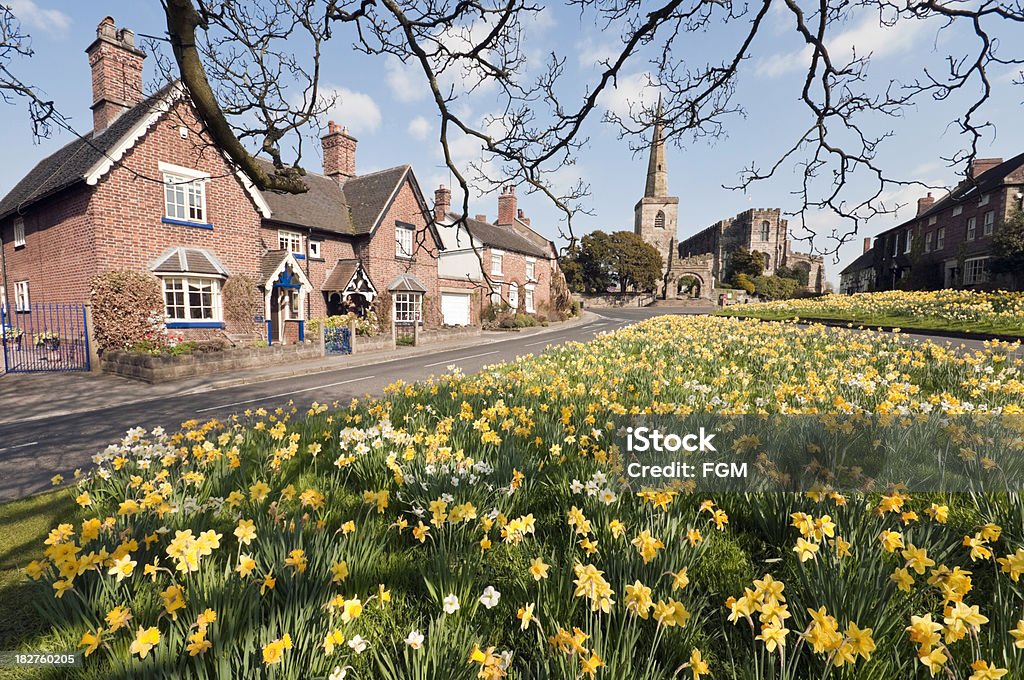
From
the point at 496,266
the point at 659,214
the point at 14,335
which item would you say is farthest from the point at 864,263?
the point at 14,335

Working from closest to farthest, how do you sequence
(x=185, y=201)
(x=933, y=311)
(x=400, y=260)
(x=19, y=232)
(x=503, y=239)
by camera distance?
(x=185, y=201)
(x=19, y=232)
(x=933, y=311)
(x=400, y=260)
(x=503, y=239)

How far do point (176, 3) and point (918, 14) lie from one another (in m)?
6.26

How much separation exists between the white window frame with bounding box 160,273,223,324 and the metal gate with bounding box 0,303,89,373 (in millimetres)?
2169

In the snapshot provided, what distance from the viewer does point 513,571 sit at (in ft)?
8.19

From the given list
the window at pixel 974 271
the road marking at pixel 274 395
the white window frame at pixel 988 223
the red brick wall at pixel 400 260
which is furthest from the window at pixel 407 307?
A: the white window frame at pixel 988 223

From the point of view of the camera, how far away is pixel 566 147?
4.59m

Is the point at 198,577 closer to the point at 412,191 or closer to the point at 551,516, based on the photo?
the point at 551,516

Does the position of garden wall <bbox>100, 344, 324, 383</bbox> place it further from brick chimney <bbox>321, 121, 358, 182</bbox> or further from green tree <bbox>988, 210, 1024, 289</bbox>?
green tree <bbox>988, 210, 1024, 289</bbox>

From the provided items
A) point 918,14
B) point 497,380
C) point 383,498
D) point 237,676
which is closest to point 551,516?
point 383,498

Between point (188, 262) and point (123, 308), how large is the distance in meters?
2.41

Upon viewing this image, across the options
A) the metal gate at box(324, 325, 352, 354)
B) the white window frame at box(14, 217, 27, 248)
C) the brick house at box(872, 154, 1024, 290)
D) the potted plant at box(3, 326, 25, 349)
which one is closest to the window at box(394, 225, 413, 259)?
the metal gate at box(324, 325, 352, 354)

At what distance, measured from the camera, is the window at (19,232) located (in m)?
16.9

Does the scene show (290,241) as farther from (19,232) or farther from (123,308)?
(19,232)

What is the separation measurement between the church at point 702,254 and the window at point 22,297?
2605 inches
